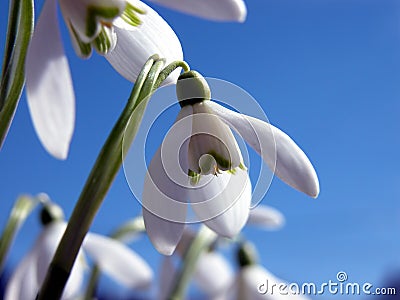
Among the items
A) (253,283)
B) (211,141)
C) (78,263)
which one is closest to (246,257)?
(253,283)

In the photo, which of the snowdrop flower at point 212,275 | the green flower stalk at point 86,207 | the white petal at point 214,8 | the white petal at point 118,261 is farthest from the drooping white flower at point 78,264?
the white petal at point 214,8

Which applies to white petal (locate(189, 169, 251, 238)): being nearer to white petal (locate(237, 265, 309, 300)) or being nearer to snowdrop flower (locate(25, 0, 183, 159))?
snowdrop flower (locate(25, 0, 183, 159))

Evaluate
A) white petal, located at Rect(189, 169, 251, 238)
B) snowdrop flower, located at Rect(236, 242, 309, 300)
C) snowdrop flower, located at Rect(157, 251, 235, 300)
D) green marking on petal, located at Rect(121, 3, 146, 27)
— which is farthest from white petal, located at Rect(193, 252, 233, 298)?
green marking on petal, located at Rect(121, 3, 146, 27)

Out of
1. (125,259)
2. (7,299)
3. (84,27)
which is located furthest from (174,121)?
(125,259)

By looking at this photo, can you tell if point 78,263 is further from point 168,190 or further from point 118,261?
point 168,190

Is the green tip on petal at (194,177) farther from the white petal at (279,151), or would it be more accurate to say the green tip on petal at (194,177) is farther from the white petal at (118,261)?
the white petal at (118,261)

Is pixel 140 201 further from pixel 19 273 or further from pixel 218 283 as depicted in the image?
pixel 218 283
